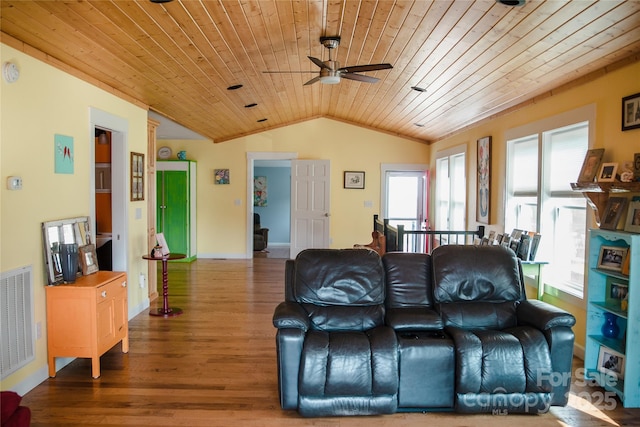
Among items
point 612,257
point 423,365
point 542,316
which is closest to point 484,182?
point 612,257

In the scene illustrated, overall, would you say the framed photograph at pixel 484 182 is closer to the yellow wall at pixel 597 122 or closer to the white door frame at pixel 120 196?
the yellow wall at pixel 597 122

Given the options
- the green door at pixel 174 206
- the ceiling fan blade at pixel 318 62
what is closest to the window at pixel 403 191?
the green door at pixel 174 206

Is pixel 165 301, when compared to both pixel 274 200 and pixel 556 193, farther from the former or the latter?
pixel 274 200

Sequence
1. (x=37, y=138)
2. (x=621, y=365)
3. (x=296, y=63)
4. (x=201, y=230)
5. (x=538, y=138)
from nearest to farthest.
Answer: (x=621, y=365) < (x=37, y=138) < (x=538, y=138) < (x=296, y=63) < (x=201, y=230)

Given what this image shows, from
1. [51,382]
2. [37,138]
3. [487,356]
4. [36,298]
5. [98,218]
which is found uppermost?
[37,138]

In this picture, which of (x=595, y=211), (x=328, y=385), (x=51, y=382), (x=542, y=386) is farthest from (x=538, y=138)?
(x=51, y=382)

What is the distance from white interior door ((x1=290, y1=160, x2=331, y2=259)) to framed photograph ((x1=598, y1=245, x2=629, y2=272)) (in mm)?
6183

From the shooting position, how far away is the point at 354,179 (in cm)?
934

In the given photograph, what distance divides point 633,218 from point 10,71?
423 centimetres

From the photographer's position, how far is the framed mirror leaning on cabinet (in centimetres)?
344

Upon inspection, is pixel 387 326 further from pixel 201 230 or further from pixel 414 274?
pixel 201 230

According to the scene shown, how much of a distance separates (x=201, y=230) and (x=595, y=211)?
24.4ft

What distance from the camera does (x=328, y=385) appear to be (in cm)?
288

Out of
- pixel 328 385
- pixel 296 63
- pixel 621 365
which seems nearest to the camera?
pixel 328 385
